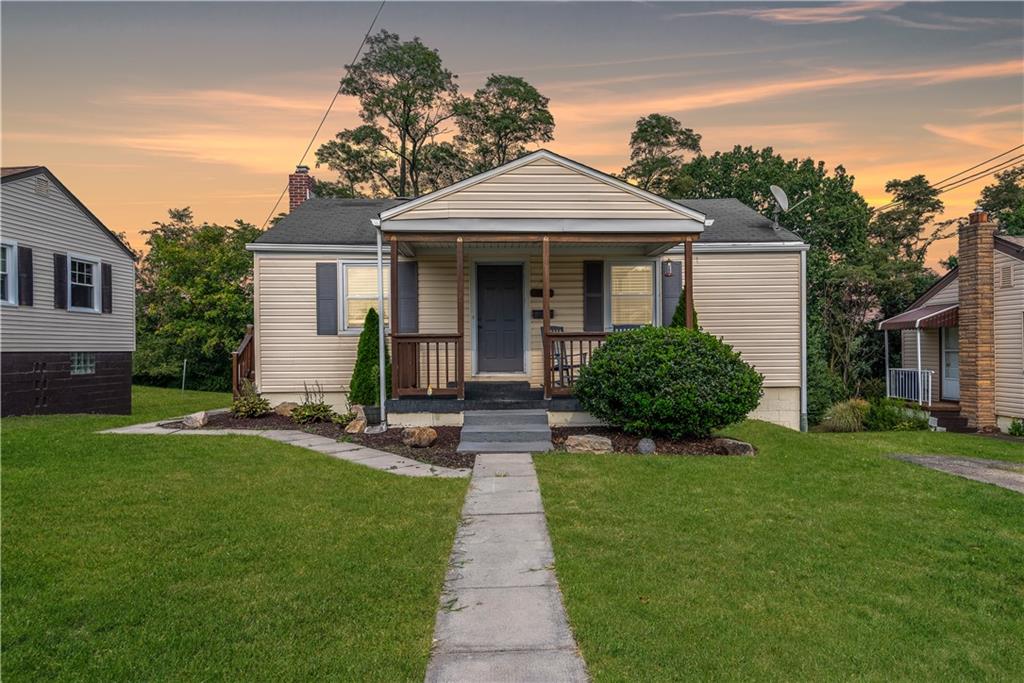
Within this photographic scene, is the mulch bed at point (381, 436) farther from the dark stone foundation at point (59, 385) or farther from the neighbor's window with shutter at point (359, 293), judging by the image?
the dark stone foundation at point (59, 385)

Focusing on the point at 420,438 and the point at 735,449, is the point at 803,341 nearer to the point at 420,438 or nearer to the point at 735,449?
the point at 735,449

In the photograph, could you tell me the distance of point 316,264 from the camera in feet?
37.0

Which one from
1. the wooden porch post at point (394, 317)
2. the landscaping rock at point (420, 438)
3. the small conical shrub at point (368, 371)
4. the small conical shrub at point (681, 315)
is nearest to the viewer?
the landscaping rock at point (420, 438)

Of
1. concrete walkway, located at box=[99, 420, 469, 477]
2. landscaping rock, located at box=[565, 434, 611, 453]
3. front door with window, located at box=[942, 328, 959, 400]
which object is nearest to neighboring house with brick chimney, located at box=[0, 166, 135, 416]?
concrete walkway, located at box=[99, 420, 469, 477]

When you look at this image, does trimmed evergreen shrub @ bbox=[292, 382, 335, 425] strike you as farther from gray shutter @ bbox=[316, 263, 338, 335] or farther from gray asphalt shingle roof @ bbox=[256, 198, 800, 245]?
gray asphalt shingle roof @ bbox=[256, 198, 800, 245]

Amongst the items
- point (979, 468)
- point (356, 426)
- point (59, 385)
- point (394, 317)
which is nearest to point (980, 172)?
point (979, 468)

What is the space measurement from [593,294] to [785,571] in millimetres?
7841

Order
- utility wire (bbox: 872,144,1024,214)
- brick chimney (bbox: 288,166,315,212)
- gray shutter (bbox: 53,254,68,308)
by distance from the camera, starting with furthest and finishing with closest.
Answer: utility wire (bbox: 872,144,1024,214)
brick chimney (bbox: 288,166,315,212)
gray shutter (bbox: 53,254,68,308)

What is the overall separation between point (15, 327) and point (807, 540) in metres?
15.9

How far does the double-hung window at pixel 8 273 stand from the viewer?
12.6 metres

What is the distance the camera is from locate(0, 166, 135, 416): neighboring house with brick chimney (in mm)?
12859

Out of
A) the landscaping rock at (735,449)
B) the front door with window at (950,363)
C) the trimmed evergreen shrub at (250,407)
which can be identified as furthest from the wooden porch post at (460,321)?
the front door with window at (950,363)

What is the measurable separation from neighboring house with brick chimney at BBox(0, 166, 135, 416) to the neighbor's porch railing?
2226 cm

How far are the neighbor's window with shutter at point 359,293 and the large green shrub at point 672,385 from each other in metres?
5.13
